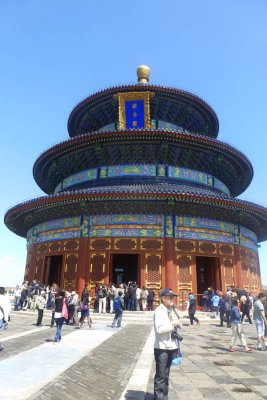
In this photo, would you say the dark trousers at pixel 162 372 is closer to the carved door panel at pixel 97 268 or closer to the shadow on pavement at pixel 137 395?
the shadow on pavement at pixel 137 395

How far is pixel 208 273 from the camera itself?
24.7 metres

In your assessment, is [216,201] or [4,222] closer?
[216,201]

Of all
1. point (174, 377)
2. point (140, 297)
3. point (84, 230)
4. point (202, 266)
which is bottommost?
point (174, 377)

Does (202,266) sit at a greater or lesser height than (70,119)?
lesser

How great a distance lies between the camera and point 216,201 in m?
19.8

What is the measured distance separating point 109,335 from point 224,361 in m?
4.63

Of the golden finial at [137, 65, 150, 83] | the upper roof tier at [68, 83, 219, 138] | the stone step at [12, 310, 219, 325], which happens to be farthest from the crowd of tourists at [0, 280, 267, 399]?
the golden finial at [137, 65, 150, 83]

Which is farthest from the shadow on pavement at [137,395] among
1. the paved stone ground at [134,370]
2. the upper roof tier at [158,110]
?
the upper roof tier at [158,110]

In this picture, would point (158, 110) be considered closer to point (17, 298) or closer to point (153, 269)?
point (153, 269)

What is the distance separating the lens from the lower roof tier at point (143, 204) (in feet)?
63.7

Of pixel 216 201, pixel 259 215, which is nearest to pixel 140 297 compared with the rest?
pixel 216 201

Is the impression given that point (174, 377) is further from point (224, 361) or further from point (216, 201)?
point (216, 201)

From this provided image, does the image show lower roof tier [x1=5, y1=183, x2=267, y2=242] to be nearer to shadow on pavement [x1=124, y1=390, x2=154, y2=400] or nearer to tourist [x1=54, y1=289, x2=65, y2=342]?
tourist [x1=54, y1=289, x2=65, y2=342]

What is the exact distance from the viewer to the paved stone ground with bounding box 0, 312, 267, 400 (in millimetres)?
5211
